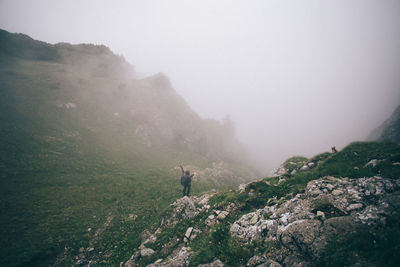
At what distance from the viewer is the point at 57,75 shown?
171ft

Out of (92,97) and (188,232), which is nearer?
(188,232)

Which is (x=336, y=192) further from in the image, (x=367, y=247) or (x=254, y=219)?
(x=254, y=219)

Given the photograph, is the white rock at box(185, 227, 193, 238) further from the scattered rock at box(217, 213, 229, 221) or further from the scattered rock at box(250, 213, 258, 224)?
the scattered rock at box(250, 213, 258, 224)

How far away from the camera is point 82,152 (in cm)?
3209

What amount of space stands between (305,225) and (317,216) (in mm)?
969

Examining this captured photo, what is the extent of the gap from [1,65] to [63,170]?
51.5m

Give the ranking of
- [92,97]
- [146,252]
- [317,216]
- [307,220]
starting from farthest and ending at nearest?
1. [92,97]
2. [146,252]
3. [317,216]
4. [307,220]

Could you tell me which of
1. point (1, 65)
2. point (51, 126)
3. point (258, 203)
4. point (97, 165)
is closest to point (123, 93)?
point (51, 126)

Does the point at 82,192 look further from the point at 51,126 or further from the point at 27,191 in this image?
the point at 51,126

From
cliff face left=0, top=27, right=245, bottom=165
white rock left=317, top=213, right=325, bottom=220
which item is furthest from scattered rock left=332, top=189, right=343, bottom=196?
cliff face left=0, top=27, right=245, bottom=165

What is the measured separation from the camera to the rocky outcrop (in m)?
6.82

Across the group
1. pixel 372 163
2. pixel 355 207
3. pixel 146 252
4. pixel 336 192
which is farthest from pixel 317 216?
pixel 146 252

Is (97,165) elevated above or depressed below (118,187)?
above

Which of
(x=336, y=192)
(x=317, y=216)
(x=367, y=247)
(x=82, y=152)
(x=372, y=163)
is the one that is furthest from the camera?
(x=82, y=152)
